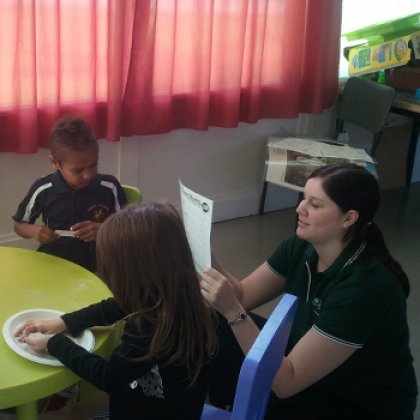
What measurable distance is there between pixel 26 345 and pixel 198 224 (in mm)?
435

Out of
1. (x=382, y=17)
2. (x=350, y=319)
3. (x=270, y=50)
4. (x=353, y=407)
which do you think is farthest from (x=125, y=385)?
(x=382, y=17)

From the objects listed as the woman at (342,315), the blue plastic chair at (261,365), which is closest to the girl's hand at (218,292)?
the woman at (342,315)

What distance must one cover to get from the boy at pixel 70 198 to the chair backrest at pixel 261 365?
2.85 feet

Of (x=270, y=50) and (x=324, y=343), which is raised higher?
(x=270, y=50)

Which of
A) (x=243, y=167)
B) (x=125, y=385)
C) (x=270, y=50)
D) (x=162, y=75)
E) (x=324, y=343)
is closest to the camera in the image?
(x=125, y=385)

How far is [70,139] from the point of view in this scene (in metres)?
1.89

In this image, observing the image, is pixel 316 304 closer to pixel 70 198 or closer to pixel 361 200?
pixel 361 200

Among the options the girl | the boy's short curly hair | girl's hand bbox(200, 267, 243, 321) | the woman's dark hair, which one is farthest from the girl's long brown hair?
the boy's short curly hair

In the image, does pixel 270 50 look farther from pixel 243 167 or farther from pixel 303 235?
pixel 303 235

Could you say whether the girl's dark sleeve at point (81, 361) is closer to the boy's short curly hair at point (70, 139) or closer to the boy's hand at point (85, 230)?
the boy's hand at point (85, 230)

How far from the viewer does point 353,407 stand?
1.50 metres

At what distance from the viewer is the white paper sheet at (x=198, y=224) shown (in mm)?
1252

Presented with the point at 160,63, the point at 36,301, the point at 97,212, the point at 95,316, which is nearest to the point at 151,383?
the point at 95,316

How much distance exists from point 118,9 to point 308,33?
112 cm
